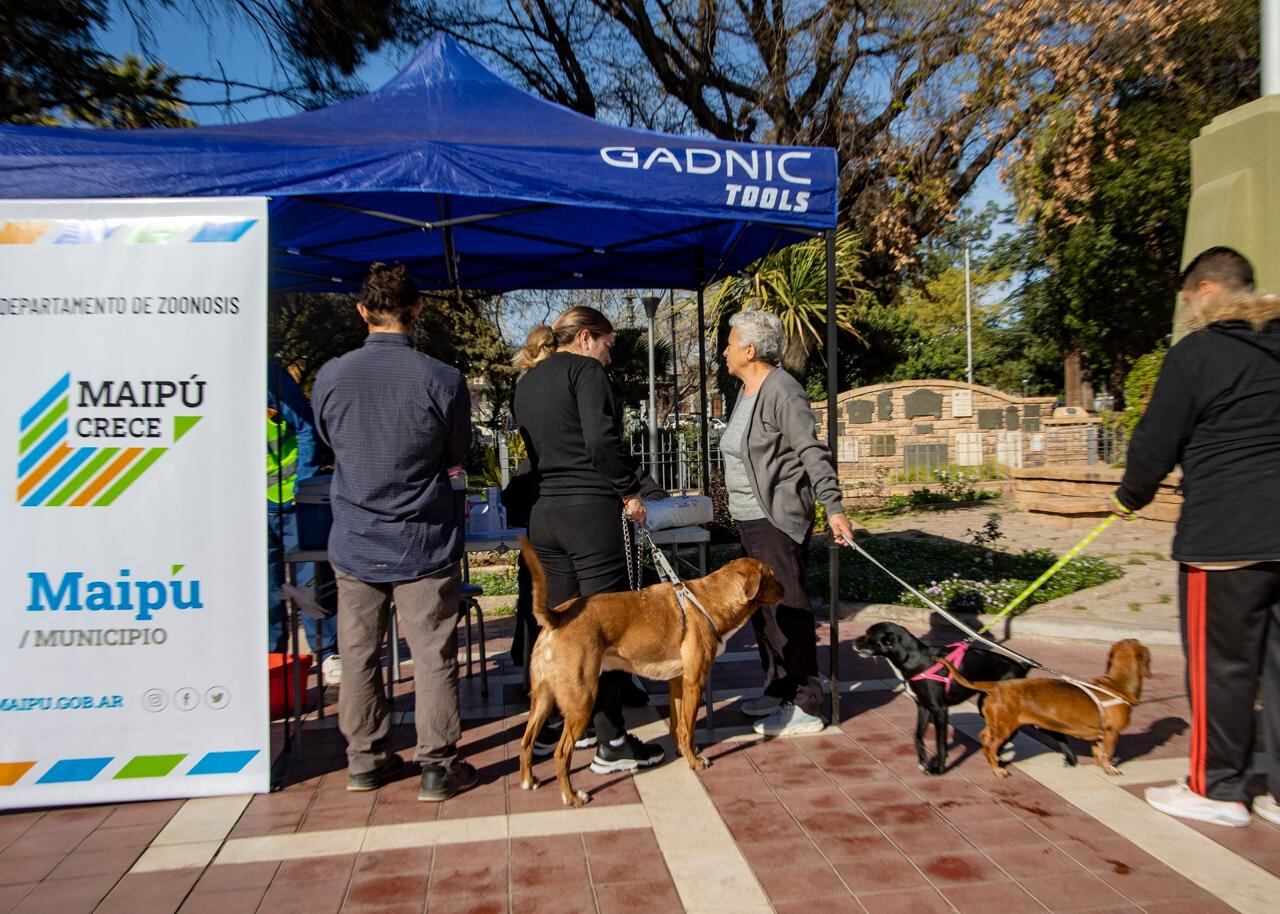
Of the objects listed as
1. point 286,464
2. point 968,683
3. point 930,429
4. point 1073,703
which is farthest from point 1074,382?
point 286,464

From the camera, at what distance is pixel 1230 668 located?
3.21 meters

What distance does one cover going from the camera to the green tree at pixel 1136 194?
1292 centimetres

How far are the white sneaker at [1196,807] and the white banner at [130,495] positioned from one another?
354 cm

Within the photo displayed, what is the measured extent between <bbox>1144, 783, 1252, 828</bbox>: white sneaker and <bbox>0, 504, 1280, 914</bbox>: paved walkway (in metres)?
0.05

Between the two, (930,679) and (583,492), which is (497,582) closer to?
(583,492)

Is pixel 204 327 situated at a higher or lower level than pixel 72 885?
higher

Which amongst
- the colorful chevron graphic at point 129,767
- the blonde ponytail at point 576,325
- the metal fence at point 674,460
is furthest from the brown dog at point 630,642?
the metal fence at point 674,460

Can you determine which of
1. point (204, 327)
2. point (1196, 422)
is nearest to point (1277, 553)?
point (1196, 422)

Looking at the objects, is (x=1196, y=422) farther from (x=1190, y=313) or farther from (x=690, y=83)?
(x=690, y=83)

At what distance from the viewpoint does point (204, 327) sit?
367 cm

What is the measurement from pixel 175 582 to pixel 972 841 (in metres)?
3.21

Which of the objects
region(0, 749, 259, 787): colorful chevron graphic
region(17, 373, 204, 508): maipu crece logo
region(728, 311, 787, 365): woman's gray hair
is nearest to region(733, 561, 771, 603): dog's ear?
region(728, 311, 787, 365): woman's gray hair

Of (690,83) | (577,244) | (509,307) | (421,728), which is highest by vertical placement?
(690,83)

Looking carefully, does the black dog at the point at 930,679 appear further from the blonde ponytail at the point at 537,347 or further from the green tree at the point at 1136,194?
the green tree at the point at 1136,194
